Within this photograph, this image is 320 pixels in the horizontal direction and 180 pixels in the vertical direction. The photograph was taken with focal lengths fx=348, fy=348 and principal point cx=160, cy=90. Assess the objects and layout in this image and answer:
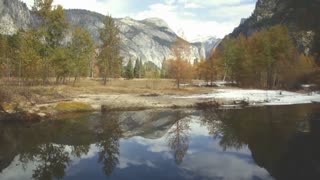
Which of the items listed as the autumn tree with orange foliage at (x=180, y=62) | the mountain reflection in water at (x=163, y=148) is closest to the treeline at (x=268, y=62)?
the autumn tree with orange foliage at (x=180, y=62)

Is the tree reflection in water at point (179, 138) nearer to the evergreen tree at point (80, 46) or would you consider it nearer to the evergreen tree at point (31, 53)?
the evergreen tree at point (31, 53)

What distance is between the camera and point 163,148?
22.1 m

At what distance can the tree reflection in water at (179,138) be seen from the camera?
67.3 feet

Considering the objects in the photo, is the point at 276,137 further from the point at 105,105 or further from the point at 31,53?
the point at 31,53

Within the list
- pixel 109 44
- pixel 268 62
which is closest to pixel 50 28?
pixel 109 44

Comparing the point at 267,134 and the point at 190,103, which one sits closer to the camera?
the point at 267,134

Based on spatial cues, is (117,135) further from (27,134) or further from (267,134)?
(267,134)

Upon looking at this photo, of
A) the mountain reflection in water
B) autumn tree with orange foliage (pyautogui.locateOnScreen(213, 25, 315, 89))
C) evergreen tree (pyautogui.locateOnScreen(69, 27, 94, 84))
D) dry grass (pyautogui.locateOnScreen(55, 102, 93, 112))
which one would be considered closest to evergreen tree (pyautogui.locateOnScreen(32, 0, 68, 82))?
evergreen tree (pyautogui.locateOnScreen(69, 27, 94, 84))

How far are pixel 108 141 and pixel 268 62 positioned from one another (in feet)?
216

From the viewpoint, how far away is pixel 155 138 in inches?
1008

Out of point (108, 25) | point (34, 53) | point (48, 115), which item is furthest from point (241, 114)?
point (108, 25)

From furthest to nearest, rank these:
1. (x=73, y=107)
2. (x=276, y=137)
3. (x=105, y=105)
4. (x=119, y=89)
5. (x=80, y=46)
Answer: (x=80, y=46)
(x=119, y=89)
(x=105, y=105)
(x=73, y=107)
(x=276, y=137)

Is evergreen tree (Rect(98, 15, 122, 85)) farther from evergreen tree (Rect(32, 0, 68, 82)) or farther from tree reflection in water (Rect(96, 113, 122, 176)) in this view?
tree reflection in water (Rect(96, 113, 122, 176))

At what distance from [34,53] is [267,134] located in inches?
1769
